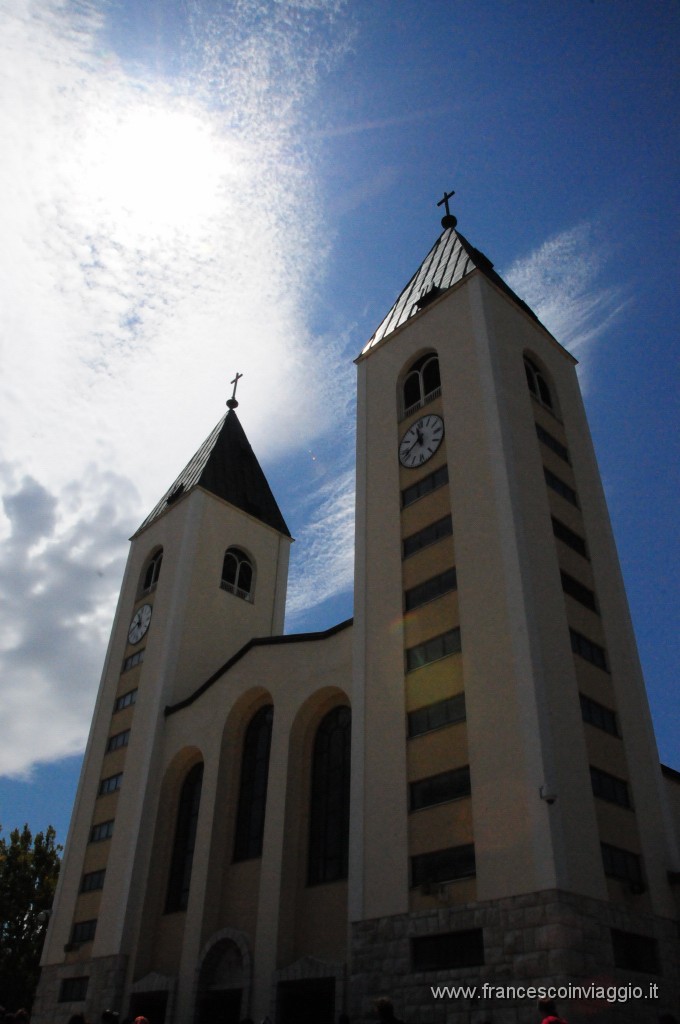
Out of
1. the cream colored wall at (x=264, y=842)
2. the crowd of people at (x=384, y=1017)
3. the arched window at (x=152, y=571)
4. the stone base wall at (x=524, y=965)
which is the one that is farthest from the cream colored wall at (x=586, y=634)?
the arched window at (x=152, y=571)

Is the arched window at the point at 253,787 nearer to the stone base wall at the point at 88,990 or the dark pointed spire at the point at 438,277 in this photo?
the stone base wall at the point at 88,990

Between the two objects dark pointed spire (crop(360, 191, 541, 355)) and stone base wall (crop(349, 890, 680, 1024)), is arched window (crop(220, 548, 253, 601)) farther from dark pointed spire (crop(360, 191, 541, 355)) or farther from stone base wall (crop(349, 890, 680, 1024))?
stone base wall (crop(349, 890, 680, 1024))

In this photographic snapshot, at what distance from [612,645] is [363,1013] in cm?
981

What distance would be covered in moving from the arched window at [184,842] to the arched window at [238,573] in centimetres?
795

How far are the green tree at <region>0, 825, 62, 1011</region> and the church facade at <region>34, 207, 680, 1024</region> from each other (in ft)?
27.9

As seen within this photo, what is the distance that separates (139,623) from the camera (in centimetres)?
3072

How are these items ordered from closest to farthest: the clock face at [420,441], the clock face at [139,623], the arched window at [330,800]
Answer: the arched window at [330,800], the clock face at [420,441], the clock face at [139,623]

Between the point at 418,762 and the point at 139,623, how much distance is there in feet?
53.0

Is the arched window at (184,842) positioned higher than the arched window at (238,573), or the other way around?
the arched window at (238,573)

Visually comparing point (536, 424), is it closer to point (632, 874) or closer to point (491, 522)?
point (491, 522)

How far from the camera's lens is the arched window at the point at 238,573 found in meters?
31.9

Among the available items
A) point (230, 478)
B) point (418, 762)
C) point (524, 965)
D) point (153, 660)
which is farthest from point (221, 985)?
point (230, 478)

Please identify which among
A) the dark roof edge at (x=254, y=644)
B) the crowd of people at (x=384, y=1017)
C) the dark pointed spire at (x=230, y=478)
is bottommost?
the crowd of people at (x=384, y=1017)

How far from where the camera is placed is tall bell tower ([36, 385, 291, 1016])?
2392 centimetres
